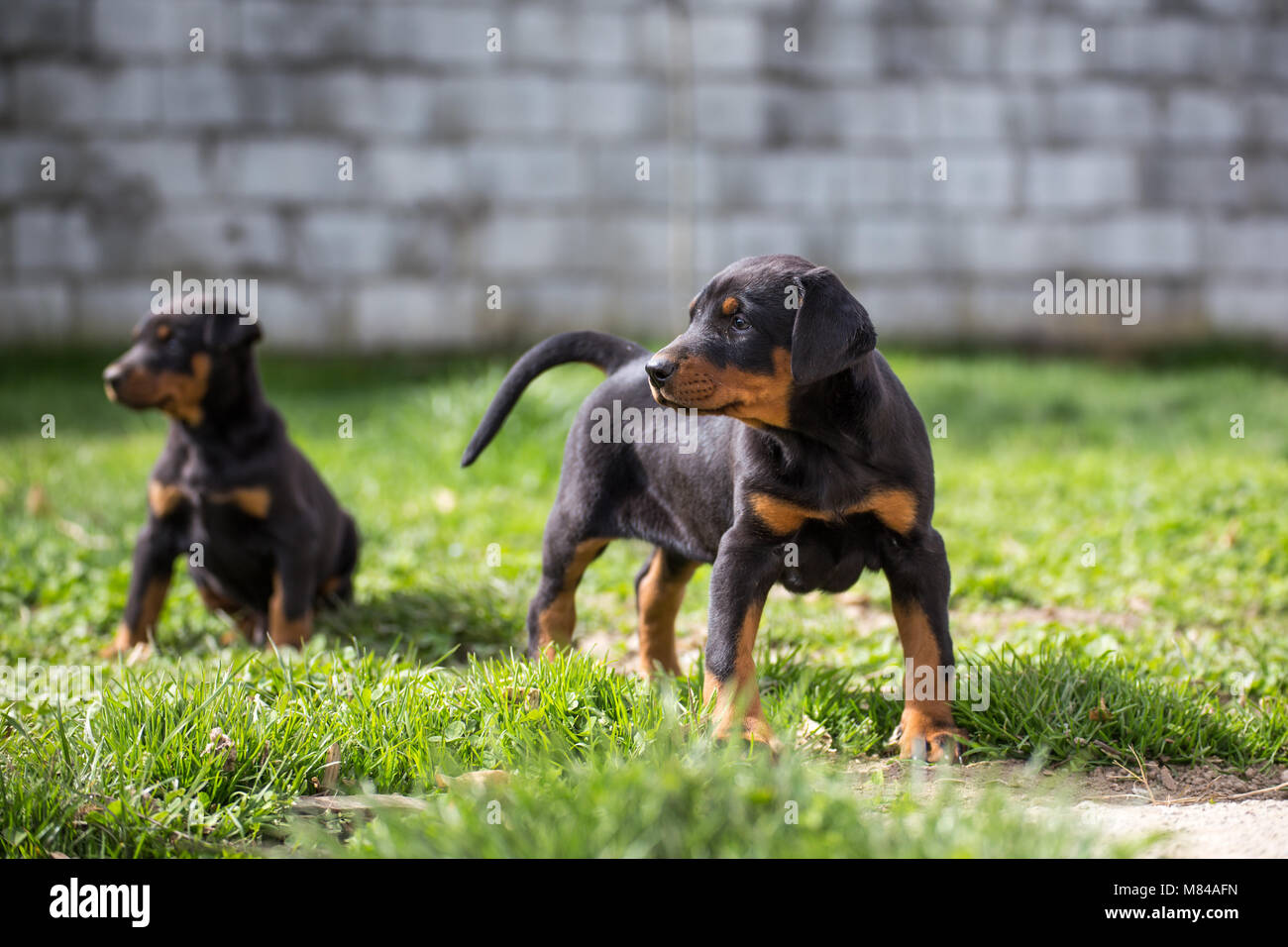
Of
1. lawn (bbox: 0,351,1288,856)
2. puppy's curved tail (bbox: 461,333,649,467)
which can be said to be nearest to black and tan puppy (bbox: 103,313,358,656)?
lawn (bbox: 0,351,1288,856)

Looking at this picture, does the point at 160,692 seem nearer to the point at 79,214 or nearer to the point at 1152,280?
the point at 79,214

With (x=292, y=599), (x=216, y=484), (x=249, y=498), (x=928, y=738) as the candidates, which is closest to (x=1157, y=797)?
(x=928, y=738)

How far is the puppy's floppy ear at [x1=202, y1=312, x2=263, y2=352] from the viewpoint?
14.5 feet

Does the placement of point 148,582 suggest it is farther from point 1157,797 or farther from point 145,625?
point 1157,797

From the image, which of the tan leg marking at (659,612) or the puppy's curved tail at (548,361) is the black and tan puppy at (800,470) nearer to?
the tan leg marking at (659,612)

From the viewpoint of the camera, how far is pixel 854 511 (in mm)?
2924

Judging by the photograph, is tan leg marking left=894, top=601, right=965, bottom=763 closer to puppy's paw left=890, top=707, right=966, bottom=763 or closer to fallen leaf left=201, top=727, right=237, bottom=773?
puppy's paw left=890, top=707, right=966, bottom=763

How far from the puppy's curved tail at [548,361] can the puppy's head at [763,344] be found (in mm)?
839

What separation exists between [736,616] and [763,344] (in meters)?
0.65

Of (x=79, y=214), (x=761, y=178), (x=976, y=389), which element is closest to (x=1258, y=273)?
(x=976, y=389)

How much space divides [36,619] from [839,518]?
3375 millimetres

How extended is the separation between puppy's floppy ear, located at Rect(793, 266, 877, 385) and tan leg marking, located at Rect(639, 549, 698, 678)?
1.15m
